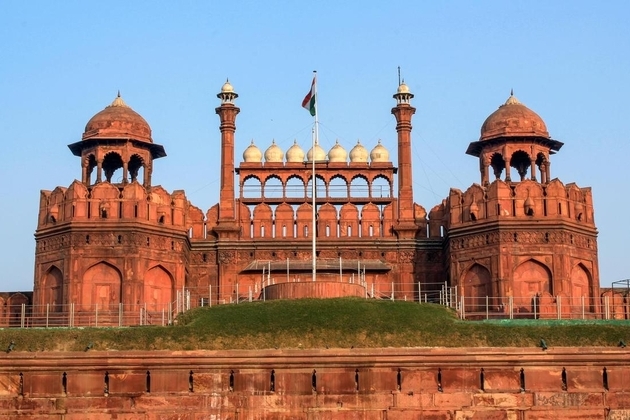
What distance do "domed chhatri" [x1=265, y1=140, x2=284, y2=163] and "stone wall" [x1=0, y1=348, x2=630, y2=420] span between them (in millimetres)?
17651

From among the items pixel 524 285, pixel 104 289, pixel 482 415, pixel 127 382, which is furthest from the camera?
pixel 524 285

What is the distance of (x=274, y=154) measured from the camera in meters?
53.6

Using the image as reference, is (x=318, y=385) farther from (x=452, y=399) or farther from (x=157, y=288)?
(x=157, y=288)

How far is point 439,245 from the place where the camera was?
51.0 m

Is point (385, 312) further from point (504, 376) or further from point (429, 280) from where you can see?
point (429, 280)

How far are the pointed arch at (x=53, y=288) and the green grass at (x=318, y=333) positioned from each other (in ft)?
25.7

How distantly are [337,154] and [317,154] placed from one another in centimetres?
87

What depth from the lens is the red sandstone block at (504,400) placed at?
121 feet

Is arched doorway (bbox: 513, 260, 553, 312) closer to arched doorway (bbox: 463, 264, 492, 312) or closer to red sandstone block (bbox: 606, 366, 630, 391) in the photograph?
arched doorway (bbox: 463, 264, 492, 312)

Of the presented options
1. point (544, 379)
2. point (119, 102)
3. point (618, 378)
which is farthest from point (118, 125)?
point (618, 378)

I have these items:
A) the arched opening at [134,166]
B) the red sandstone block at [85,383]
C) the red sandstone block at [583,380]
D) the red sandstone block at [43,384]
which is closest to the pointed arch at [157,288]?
the arched opening at [134,166]

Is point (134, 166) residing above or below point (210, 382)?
above

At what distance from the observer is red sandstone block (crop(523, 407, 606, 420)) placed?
36.6 metres

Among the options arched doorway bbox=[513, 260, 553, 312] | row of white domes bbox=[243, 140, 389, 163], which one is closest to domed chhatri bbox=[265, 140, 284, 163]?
row of white domes bbox=[243, 140, 389, 163]
